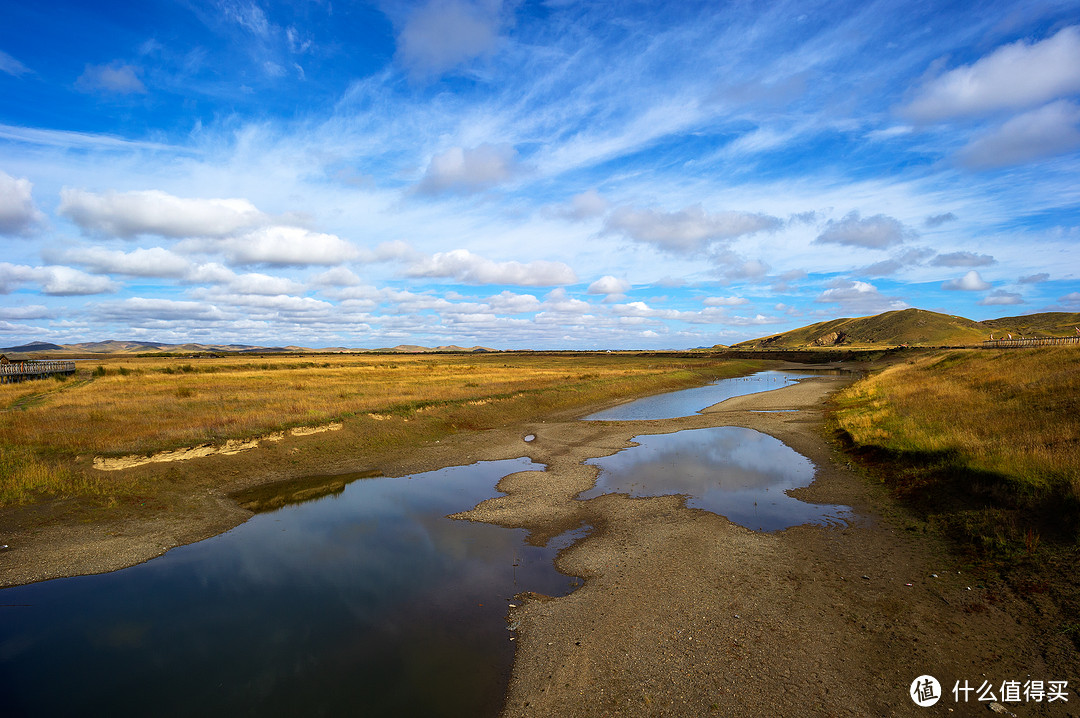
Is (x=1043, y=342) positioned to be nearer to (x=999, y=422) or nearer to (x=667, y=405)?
(x=667, y=405)

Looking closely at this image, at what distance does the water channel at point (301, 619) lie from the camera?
7.42m

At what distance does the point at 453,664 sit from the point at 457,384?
41.1 metres

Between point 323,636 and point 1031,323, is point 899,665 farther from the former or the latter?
point 1031,323

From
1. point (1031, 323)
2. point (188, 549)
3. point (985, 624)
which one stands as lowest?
point (188, 549)

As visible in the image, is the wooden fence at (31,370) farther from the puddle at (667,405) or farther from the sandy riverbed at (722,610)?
the puddle at (667,405)

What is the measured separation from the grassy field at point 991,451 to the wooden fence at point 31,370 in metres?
75.1

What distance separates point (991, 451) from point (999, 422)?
4627mm

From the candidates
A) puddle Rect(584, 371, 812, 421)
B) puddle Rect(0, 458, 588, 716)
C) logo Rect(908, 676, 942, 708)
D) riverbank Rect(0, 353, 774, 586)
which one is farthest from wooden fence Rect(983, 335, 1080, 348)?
puddle Rect(0, 458, 588, 716)

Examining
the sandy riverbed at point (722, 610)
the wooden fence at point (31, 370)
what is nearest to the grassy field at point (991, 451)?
the sandy riverbed at point (722, 610)

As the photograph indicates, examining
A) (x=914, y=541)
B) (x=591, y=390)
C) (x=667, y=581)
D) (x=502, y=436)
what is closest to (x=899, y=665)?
(x=667, y=581)

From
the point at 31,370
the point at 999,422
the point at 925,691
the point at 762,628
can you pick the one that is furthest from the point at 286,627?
the point at 31,370

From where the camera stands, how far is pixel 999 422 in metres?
18.0

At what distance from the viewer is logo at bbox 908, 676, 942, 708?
6656 millimetres

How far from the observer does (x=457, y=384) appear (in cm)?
4850
